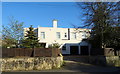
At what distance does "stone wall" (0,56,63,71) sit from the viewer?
11767 millimetres

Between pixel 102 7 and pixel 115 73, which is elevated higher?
pixel 102 7

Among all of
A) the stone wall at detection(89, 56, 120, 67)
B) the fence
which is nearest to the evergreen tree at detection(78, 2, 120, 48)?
the stone wall at detection(89, 56, 120, 67)

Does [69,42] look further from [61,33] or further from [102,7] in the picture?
[102,7]

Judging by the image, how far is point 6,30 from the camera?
52.0 ft

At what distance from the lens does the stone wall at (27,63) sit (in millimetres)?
11767

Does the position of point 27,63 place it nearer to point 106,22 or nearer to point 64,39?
point 106,22

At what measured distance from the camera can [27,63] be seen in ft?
39.2

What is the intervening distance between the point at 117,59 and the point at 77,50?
13.5m

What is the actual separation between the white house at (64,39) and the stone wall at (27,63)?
1415cm

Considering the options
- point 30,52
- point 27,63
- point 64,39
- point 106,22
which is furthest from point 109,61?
point 64,39

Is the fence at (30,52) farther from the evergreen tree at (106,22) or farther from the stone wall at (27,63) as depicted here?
the evergreen tree at (106,22)

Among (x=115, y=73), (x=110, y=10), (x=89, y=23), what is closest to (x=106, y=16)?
(x=110, y=10)

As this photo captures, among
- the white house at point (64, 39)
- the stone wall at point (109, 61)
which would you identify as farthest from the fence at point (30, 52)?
the white house at point (64, 39)

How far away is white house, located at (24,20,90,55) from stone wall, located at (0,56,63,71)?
14149 mm
